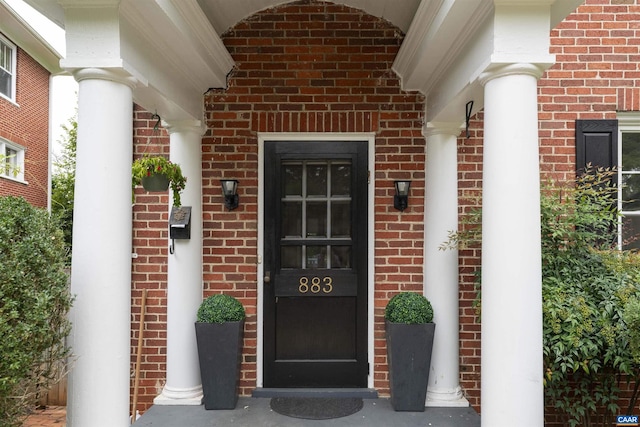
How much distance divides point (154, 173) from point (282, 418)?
2055 millimetres

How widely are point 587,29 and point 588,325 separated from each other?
254cm

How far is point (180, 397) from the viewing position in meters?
3.36

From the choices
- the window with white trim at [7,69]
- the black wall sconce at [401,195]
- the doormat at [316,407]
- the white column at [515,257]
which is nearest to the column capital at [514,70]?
the white column at [515,257]

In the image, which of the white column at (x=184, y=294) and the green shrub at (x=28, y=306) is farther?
the white column at (x=184, y=294)

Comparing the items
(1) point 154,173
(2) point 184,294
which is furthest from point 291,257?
(1) point 154,173

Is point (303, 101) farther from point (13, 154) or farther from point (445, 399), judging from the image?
point (13, 154)

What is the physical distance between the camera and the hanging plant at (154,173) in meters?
2.98

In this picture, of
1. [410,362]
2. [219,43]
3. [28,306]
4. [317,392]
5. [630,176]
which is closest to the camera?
[28,306]

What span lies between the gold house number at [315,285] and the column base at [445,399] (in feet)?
3.89

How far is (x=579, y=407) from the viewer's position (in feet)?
9.93

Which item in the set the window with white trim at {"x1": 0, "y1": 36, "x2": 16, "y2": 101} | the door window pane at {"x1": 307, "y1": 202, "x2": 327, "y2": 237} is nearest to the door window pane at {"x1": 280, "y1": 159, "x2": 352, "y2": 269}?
the door window pane at {"x1": 307, "y1": 202, "x2": 327, "y2": 237}

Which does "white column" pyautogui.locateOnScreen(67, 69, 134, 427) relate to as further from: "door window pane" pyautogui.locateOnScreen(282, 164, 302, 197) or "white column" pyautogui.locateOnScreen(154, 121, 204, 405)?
"door window pane" pyautogui.locateOnScreen(282, 164, 302, 197)

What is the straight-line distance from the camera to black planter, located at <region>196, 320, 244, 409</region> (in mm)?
3248

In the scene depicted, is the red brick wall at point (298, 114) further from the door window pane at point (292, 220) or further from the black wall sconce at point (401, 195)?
the door window pane at point (292, 220)
